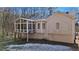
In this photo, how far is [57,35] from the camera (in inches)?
85.4

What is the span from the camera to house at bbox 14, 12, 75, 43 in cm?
215

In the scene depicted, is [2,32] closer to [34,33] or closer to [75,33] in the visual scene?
[34,33]

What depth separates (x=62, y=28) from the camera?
216 centimetres

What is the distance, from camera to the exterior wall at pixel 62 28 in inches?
84.7

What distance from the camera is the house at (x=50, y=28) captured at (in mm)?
2154

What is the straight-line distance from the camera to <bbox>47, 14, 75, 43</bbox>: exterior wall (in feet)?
7.06

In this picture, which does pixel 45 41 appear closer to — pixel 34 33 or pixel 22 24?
pixel 34 33

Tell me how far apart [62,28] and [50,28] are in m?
0.14

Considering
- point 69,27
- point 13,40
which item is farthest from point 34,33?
point 69,27

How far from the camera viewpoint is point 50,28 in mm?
2170

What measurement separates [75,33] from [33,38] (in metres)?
0.48
